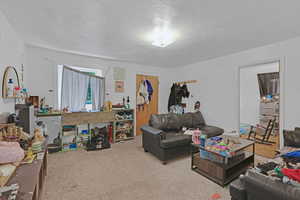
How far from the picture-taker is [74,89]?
334 cm

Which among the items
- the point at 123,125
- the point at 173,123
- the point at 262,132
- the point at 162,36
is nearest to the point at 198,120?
the point at 173,123

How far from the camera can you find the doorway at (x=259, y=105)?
3033 mm

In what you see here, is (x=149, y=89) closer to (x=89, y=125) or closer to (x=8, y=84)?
(x=89, y=125)

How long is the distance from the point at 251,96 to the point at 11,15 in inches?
190

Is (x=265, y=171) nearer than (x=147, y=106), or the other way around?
(x=265, y=171)

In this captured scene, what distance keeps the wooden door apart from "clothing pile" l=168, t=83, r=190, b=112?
0.55m

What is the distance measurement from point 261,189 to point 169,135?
1900mm

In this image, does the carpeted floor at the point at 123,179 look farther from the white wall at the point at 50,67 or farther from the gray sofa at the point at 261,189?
the white wall at the point at 50,67

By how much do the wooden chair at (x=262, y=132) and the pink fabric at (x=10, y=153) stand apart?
4.28 metres

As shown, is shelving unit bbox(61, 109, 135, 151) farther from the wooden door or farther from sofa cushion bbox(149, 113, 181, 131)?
sofa cushion bbox(149, 113, 181, 131)

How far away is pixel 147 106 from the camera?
464 centimetres

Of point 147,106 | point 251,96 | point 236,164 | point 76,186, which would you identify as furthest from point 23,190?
point 251,96

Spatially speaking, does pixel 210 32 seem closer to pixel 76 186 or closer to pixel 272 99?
pixel 272 99

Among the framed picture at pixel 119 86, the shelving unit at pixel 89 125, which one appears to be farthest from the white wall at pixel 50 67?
the shelving unit at pixel 89 125
